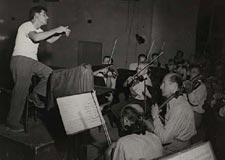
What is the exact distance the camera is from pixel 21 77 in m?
2.45

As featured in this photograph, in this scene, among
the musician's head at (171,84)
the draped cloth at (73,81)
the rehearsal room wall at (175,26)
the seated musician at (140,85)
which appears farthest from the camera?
the rehearsal room wall at (175,26)

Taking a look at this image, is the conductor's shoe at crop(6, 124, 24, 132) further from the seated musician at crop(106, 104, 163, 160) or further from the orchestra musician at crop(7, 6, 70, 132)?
the seated musician at crop(106, 104, 163, 160)

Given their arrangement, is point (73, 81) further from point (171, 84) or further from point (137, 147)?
point (137, 147)

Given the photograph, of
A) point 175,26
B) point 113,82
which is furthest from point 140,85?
point 175,26

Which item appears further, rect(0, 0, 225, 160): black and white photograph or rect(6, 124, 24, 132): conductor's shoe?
rect(6, 124, 24, 132): conductor's shoe

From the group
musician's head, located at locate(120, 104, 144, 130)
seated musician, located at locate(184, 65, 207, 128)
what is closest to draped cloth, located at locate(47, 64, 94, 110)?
musician's head, located at locate(120, 104, 144, 130)

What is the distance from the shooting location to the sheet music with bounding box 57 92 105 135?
1786mm

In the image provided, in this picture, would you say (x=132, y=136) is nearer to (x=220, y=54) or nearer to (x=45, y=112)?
(x=45, y=112)

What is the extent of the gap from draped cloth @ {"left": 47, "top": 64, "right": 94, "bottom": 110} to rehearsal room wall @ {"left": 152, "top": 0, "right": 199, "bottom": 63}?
2.93 meters

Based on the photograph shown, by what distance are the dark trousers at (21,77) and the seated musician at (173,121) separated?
1065 mm

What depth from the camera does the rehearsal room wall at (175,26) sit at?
491 cm

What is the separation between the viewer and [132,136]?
5.31 ft

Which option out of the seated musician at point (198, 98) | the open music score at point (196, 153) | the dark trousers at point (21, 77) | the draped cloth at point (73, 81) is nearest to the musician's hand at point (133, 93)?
the seated musician at point (198, 98)

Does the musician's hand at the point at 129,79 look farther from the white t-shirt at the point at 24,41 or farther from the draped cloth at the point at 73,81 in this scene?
the white t-shirt at the point at 24,41
